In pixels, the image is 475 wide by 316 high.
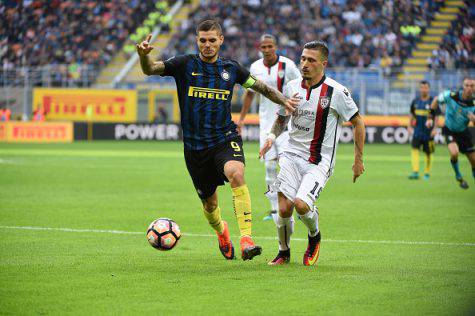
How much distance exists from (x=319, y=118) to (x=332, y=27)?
3519cm

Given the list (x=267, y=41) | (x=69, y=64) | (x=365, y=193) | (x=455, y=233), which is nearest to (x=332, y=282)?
(x=455, y=233)

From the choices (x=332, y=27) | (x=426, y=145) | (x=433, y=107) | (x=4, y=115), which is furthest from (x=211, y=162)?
(x=332, y=27)

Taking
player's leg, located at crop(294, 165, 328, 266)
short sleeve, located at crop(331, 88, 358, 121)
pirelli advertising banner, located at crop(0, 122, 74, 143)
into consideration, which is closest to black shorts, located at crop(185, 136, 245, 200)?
player's leg, located at crop(294, 165, 328, 266)

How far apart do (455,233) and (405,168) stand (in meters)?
14.0

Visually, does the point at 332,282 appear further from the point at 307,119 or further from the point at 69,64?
the point at 69,64

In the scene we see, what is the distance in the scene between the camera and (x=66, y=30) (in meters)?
47.2

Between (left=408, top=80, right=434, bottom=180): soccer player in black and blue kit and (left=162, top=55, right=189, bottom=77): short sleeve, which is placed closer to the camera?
(left=162, top=55, right=189, bottom=77): short sleeve

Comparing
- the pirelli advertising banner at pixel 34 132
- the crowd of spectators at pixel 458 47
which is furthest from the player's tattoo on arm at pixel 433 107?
the pirelli advertising banner at pixel 34 132

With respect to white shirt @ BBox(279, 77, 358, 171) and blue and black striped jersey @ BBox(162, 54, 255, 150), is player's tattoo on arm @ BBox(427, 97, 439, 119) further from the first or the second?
blue and black striped jersey @ BBox(162, 54, 255, 150)

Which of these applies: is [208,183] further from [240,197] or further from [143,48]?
[143,48]

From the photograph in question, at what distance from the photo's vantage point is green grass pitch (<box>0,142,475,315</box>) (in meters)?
6.96

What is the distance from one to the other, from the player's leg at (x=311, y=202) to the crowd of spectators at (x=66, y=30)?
3750cm

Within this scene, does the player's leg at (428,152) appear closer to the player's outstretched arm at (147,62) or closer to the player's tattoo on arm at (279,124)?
the player's tattoo on arm at (279,124)

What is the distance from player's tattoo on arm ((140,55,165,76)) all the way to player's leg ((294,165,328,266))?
5.93 ft
